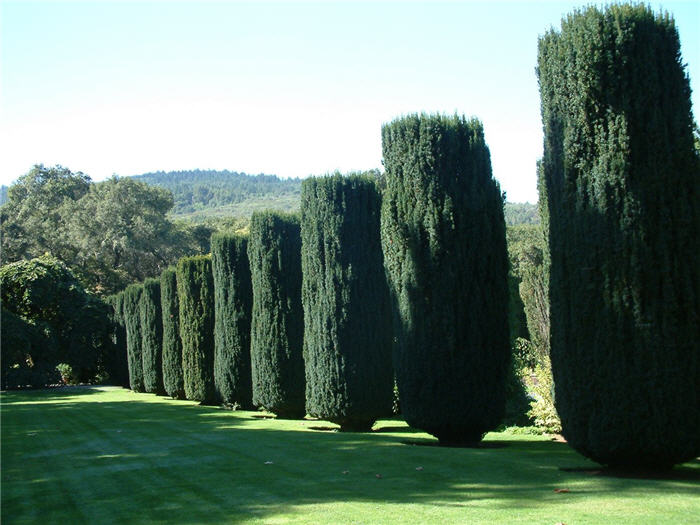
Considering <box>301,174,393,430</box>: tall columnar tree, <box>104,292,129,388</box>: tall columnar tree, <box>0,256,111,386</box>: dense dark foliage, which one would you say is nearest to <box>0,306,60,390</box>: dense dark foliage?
<box>0,256,111,386</box>: dense dark foliage

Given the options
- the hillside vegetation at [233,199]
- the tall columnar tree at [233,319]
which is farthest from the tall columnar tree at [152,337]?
the hillside vegetation at [233,199]

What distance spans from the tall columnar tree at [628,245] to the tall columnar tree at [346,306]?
6.63 meters

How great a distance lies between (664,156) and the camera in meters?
7.55

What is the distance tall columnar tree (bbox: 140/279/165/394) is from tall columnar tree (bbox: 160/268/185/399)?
241cm

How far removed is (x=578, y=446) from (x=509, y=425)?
25.7ft

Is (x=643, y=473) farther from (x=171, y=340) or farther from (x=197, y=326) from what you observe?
(x=171, y=340)

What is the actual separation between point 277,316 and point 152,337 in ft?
44.1

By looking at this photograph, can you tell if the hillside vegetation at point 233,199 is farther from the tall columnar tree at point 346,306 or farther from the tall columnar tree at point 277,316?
the tall columnar tree at point 346,306

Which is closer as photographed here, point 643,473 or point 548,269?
point 643,473

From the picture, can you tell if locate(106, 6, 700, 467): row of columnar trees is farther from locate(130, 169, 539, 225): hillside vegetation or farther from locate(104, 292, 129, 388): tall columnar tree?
locate(130, 169, 539, 225): hillside vegetation

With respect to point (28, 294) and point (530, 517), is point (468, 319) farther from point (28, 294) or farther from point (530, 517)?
point (28, 294)

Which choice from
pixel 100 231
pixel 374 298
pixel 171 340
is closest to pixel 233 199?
pixel 100 231

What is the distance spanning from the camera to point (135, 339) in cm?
3122

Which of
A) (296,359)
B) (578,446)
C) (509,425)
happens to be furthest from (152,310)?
(578,446)
